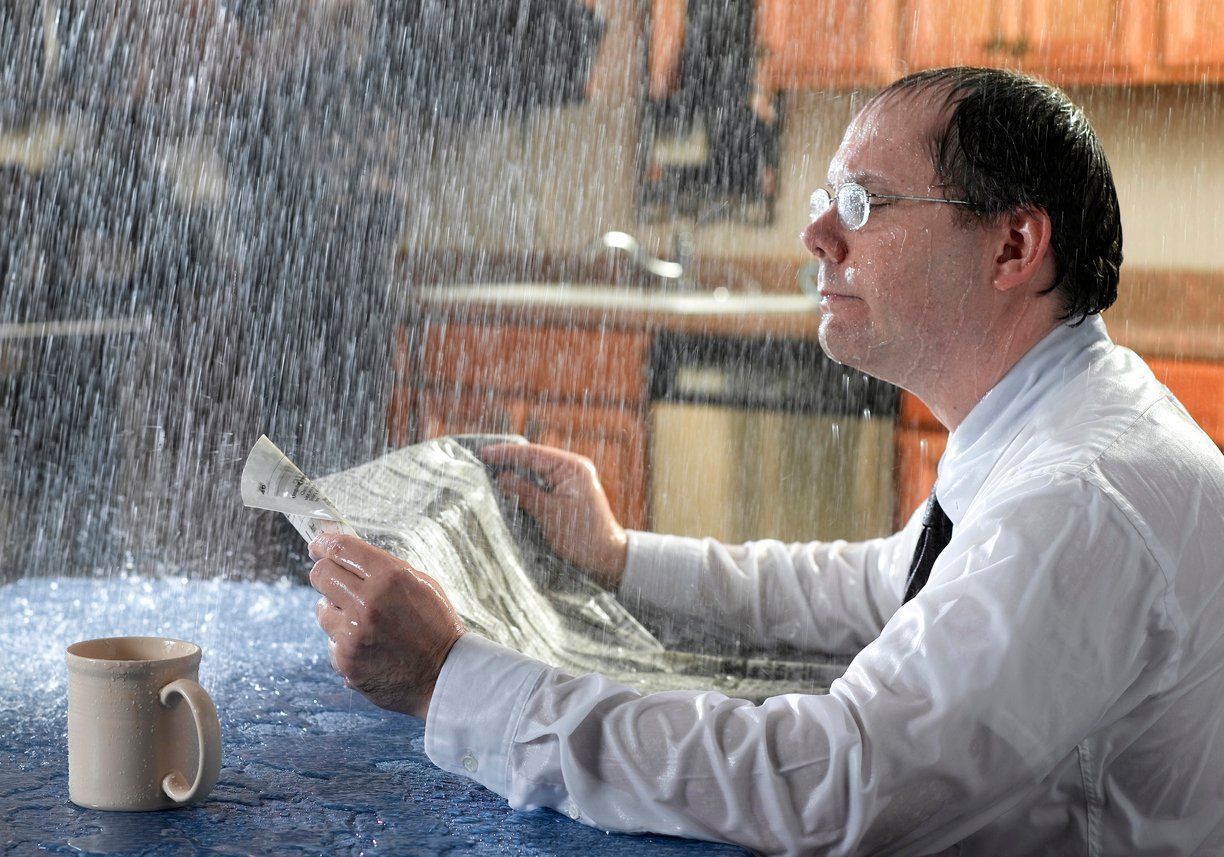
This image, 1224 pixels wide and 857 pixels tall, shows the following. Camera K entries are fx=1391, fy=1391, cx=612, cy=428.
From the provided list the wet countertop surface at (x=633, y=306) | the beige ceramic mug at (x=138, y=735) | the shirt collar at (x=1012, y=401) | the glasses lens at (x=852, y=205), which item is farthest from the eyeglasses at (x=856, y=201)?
the wet countertop surface at (x=633, y=306)

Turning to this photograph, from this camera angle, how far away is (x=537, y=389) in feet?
11.9

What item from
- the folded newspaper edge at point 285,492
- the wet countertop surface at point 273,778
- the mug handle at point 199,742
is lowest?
the wet countertop surface at point 273,778

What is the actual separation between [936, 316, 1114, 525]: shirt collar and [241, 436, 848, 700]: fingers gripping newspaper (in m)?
0.29

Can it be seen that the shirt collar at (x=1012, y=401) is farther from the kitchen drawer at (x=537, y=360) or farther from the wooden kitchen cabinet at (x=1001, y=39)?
the wooden kitchen cabinet at (x=1001, y=39)

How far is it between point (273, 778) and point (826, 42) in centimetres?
302

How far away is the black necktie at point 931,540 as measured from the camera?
1343 mm

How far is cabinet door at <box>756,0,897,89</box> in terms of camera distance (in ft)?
11.7

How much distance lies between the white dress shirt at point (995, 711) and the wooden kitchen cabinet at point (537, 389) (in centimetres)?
237

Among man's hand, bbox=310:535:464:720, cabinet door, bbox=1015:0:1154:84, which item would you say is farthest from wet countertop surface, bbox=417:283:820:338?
man's hand, bbox=310:535:464:720

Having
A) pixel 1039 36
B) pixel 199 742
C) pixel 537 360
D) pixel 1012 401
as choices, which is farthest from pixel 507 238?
pixel 199 742

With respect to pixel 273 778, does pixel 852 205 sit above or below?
above

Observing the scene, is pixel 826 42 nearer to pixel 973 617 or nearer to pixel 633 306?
pixel 633 306

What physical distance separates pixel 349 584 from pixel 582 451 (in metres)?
2.53

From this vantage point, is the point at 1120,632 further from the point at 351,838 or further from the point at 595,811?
the point at 351,838
